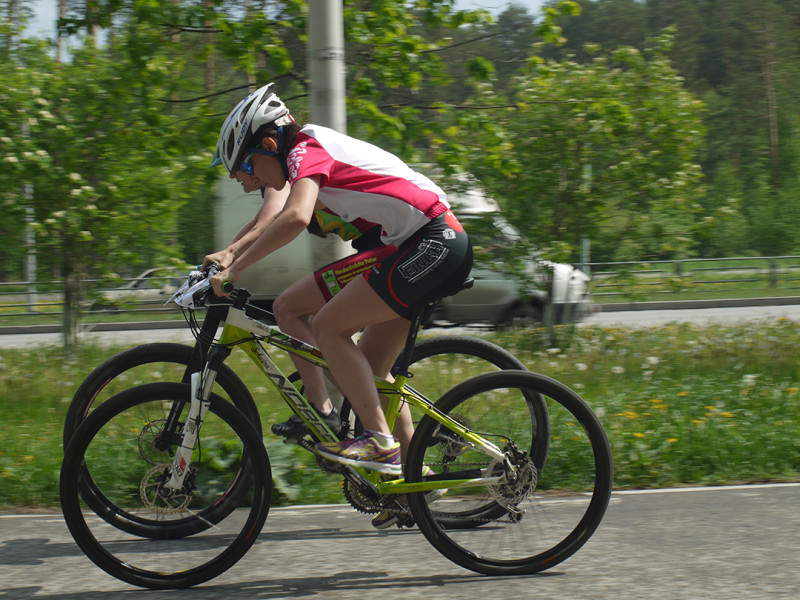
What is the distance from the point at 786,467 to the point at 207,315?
11.2ft

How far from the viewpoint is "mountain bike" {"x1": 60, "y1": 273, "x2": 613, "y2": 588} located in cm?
360

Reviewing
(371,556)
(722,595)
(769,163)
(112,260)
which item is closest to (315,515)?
(371,556)

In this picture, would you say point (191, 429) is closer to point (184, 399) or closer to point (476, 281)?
point (184, 399)

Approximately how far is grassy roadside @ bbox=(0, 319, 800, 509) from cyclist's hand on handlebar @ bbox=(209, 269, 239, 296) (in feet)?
2.32

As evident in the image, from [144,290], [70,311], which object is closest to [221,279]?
[144,290]

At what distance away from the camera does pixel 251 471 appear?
366 cm

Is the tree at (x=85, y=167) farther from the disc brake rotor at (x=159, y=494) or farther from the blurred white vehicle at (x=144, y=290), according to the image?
the disc brake rotor at (x=159, y=494)

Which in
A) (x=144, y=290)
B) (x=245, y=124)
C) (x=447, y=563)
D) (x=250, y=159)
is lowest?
(x=144, y=290)

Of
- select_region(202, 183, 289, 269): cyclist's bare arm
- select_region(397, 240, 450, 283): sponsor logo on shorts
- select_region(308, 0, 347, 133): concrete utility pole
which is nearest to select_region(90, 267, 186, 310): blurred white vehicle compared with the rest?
select_region(308, 0, 347, 133): concrete utility pole

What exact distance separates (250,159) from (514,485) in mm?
1770

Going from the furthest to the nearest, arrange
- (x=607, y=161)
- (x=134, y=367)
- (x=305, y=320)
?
(x=607, y=161) → (x=134, y=367) → (x=305, y=320)

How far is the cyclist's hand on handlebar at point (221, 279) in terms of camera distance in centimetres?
363

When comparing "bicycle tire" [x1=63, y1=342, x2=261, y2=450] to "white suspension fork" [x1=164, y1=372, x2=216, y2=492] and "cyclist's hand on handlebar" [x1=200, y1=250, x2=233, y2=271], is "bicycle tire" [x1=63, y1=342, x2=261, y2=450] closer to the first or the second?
"white suspension fork" [x1=164, y1=372, x2=216, y2=492]

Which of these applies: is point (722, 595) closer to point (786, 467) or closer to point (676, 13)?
point (786, 467)
